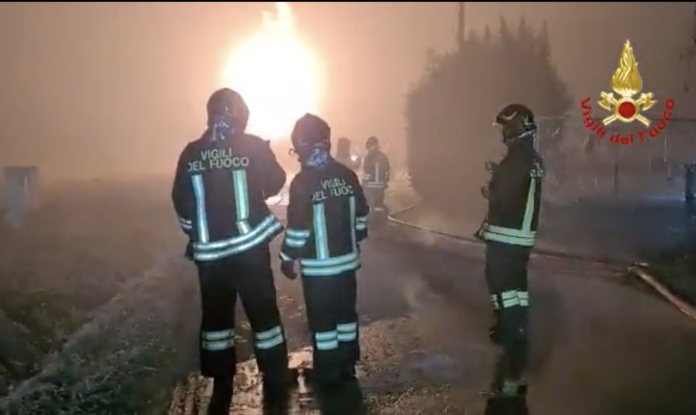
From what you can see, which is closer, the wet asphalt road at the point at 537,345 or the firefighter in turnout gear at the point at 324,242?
the wet asphalt road at the point at 537,345

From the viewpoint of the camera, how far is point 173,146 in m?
10.4

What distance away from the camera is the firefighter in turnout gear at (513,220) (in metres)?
6.46

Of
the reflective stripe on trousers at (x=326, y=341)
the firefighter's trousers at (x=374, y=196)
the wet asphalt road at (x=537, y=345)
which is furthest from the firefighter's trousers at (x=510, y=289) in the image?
the firefighter's trousers at (x=374, y=196)

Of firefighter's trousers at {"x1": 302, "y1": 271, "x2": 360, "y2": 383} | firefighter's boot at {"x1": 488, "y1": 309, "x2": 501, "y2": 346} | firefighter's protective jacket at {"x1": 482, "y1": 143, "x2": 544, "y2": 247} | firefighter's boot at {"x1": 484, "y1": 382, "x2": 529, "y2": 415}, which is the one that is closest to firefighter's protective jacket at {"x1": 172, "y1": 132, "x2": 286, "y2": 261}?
firefighter's trousers at {"x1": 302, "y1": 271, "x2": 360, "y2": 383}

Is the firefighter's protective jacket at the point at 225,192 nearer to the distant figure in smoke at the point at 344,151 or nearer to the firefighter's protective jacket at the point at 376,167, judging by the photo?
the distant figure in smoke at the point at 344,151

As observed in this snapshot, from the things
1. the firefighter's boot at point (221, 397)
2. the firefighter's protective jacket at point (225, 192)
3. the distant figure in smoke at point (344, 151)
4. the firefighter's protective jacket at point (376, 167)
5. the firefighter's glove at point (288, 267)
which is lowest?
the firefighter's boot at point (221, 397)

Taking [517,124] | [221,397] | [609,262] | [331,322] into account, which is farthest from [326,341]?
[609,262]

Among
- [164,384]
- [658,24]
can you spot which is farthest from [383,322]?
[658,24]

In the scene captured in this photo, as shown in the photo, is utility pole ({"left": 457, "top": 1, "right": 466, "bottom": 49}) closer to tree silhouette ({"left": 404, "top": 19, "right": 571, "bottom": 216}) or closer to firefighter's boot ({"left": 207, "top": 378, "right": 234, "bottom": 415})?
tree silhouette ({"left": 404, "top": 19, "right": 571, "bottom": 216})

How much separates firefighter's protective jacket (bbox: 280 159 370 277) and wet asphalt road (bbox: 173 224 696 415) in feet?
2.84

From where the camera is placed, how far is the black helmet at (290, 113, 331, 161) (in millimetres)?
5488

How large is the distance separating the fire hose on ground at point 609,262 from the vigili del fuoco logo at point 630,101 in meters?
1.80

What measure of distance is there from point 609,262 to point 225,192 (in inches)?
258

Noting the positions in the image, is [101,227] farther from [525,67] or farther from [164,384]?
[525,67]
